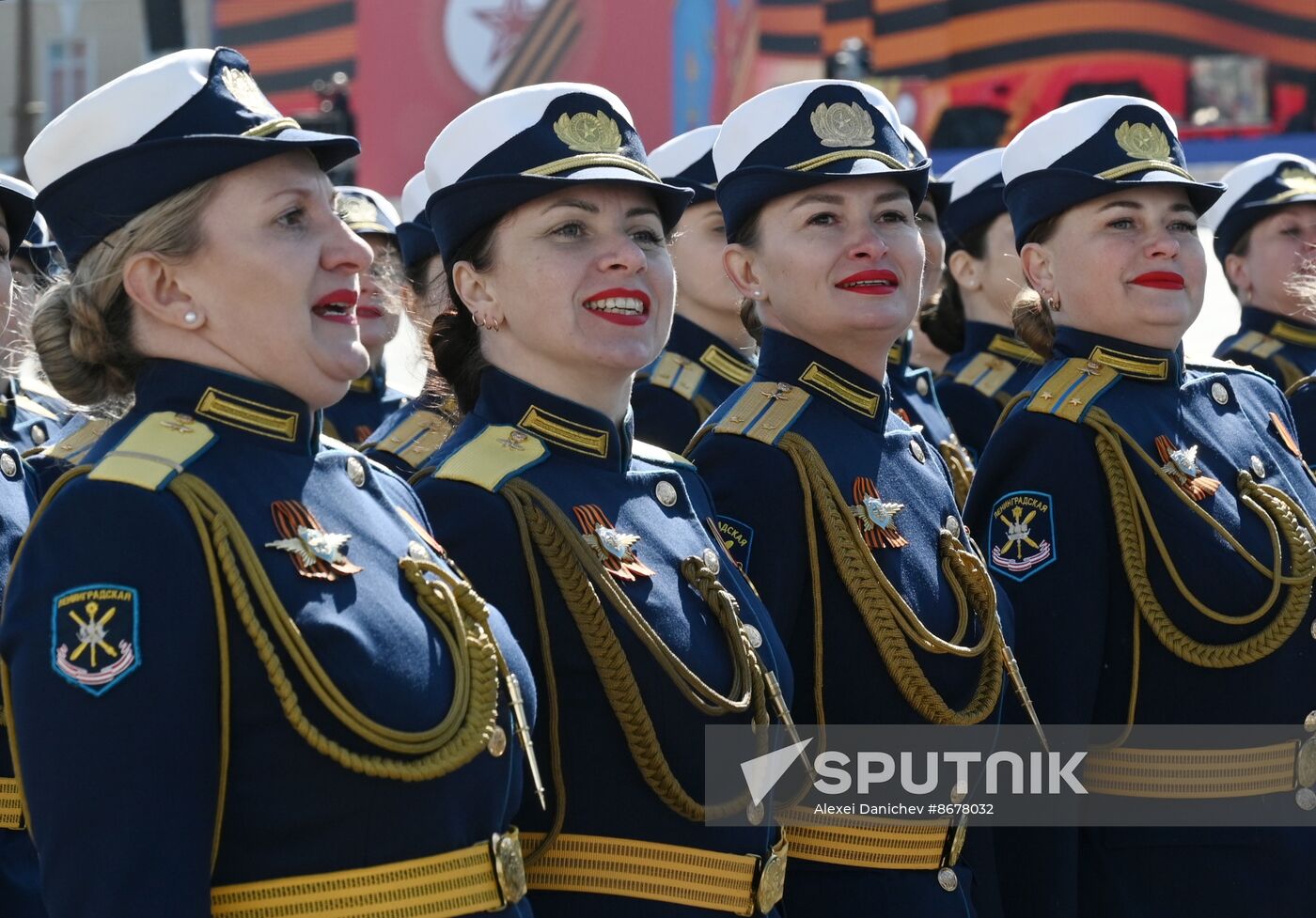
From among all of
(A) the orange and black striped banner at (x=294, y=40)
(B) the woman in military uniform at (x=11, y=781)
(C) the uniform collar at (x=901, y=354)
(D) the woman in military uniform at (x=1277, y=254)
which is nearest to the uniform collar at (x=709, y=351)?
(C) the uniform collar at (x=901, y=354)

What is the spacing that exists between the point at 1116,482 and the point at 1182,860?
779mm

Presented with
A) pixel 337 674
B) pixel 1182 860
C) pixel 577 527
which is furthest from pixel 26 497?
pixel 1182 860

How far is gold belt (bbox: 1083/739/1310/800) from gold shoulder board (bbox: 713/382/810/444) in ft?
3.15

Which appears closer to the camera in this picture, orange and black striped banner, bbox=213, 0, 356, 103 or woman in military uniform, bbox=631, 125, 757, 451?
woman in military uniform, bbox=631, 125, 757, 451

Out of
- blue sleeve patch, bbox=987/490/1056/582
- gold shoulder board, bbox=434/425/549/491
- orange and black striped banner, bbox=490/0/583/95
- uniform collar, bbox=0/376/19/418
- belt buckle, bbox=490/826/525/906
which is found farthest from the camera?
orange and black striped banner, bbox=490/0/583/95

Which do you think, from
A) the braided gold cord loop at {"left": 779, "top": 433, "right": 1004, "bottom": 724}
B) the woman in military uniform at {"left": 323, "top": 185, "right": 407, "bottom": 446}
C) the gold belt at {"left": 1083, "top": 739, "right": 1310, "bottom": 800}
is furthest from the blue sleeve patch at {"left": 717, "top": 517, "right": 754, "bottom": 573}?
the woman in military uniform at {"left": 323, "top": 185, "right": 407, "bottom": 446}

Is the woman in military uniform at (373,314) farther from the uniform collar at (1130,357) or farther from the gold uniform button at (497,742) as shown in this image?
the gold uniform button at (497,742)

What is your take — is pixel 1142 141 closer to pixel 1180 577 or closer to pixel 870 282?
pixel 870 282

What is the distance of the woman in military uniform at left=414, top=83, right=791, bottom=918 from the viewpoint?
2.86m

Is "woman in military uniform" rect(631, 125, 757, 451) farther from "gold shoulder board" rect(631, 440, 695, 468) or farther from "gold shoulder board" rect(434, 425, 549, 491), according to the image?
"gold shoulder board" rect(434, 425, 549, 491)

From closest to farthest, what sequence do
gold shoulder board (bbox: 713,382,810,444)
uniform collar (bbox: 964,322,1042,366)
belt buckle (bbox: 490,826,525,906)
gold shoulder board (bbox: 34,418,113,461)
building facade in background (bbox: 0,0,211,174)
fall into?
belt buckle (bbox: 490,826,525,906), gold shoulder board (bbox: 713,382,810,444), gold shoulder board (bbox: 34,418,113,461), uniform collar (bbox: 964,322,1042,366), building facade in background (bbox: 0,0,211,174)

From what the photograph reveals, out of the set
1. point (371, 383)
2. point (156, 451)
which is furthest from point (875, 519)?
point (371, 383)

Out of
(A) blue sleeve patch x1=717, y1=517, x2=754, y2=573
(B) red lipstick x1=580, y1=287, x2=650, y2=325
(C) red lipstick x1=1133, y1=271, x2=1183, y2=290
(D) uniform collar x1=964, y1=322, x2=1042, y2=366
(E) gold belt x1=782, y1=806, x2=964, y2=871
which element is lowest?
(D) uniform collar x1=964, y1=322, x2=1042, y2=366

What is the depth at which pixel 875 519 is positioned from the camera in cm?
342
